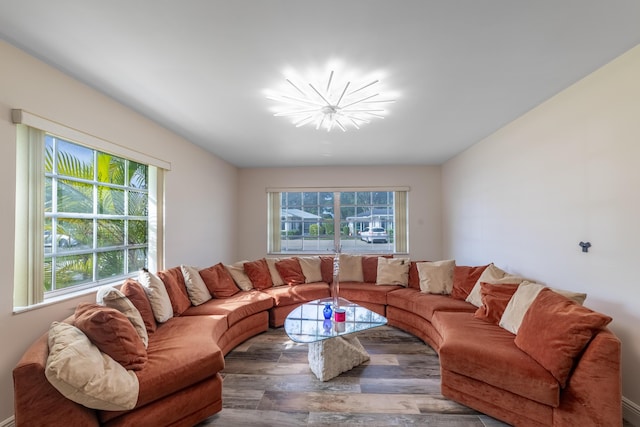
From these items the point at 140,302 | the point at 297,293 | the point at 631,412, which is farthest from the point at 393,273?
the point at 140,302

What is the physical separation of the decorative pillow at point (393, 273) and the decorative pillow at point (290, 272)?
122cm

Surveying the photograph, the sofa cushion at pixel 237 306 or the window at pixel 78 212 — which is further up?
the window at pixel 78 212

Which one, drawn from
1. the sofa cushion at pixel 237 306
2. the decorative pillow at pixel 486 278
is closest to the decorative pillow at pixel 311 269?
the sofa cushion at pixel 237 306

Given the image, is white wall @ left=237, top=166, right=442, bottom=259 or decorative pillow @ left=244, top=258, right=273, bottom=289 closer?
decorative pillow @ left=244, top=258, right=273, bottom=289

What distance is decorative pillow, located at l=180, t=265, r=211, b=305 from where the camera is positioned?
10.2ft

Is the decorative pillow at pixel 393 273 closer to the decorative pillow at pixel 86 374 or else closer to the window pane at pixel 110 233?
the decorative pillow at pixel 86 374

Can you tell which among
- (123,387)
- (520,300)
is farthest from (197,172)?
(520,300)

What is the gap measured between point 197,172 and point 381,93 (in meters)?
2.97

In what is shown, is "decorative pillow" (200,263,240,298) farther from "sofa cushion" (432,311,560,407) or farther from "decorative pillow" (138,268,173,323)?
"sofa cushion" (432,311,560,407)

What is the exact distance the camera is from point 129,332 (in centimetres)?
181

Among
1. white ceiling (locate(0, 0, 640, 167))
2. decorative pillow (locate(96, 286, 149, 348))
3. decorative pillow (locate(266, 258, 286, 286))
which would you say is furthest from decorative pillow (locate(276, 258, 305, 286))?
white ceiling (locate(0, 0, 640, 167))

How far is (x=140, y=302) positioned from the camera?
93.7 inches

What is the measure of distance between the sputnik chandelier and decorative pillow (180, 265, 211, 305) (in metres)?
2.11

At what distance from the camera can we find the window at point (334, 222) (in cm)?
557
